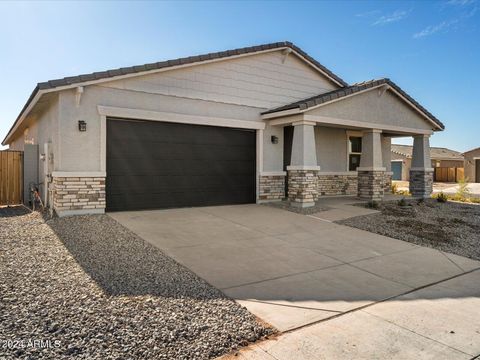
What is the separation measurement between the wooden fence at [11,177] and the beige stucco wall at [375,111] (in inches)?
435

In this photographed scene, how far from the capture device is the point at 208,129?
440 inches

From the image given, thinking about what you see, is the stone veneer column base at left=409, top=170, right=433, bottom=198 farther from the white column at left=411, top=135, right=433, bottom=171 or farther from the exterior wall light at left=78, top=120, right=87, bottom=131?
the exterior wall light at left=78, top=120, right=87, bottom=131

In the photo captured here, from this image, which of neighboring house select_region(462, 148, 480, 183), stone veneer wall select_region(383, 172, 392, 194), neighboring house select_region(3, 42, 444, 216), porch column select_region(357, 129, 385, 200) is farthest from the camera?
neighboring house select_region(462, 148, 480, 183)

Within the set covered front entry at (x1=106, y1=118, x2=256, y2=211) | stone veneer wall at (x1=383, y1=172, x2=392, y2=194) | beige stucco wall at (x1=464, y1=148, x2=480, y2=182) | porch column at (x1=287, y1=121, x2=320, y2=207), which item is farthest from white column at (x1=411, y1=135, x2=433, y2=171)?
beige stucco wall at (x1=464, y1=148, x2=480, y2=182)

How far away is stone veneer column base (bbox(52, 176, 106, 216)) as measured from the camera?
29.2 feet

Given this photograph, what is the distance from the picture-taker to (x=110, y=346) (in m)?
2.88

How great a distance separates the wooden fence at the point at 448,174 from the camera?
125 feet

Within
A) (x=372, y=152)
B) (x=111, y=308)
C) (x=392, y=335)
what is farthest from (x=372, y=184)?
(x=111, y=308)

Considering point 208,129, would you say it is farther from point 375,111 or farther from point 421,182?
point 421,182

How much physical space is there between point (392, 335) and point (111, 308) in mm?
2952

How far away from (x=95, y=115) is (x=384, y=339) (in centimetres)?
878

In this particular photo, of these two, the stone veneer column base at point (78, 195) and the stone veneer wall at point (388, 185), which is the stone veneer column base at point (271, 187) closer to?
the stone veneer column base at point (78, 195)

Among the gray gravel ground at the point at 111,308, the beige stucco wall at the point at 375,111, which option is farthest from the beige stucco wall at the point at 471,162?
the gray gravel ground at the point at 111,308

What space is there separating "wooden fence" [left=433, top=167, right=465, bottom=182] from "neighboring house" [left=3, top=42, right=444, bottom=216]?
93.2 feet
